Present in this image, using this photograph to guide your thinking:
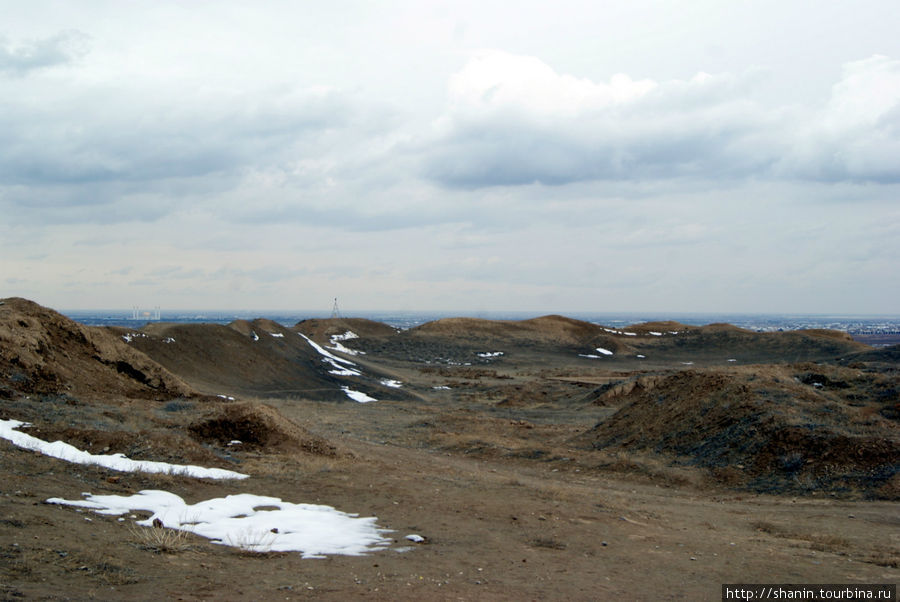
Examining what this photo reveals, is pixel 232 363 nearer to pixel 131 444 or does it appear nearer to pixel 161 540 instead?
pixel 131 444

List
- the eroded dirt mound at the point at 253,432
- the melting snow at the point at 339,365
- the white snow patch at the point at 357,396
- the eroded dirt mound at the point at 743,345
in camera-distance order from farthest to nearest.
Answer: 1. the eroded dirt mound at the point at 743,345
2. the melting snow at the point at 339,365
3. the white snow patch at the point at 357,396
4. the eroded dirt mound at the point at 253,432

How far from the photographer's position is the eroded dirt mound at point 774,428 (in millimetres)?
16188

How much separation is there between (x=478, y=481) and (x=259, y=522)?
584 centimetres

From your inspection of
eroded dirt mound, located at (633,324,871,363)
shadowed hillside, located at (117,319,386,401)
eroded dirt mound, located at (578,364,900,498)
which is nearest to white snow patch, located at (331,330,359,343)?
shadowed hillside, located at (117,319,386,401)

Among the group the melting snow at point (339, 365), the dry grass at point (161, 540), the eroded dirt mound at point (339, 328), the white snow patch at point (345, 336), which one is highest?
the dry grass at point (161, 540)

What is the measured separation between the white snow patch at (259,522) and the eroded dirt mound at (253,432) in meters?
4.72

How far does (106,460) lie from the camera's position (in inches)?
476

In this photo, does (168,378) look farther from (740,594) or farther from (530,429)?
(740,594)

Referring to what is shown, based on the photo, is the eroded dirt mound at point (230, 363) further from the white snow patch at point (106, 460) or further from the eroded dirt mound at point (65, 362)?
the white snow patch at point (106, 460)

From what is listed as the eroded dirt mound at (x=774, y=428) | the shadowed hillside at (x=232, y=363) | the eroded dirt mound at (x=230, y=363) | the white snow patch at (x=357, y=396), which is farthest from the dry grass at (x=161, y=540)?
the white snow patch at (x=357, y=396)

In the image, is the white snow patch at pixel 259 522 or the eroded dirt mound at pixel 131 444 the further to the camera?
the eroded dirt mound at pixel 131 444

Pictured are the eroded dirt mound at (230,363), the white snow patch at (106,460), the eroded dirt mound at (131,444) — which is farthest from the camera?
the eroded dirt mound at (230,363)

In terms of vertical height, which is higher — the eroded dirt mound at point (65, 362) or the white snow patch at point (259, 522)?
the eroded dirt mound at point (65, 362)

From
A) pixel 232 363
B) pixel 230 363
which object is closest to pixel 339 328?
pixel 232 363
